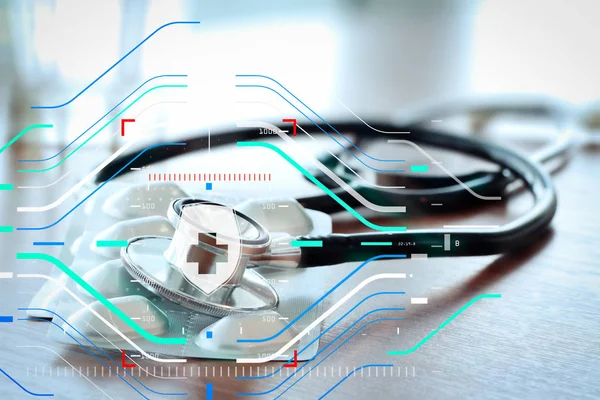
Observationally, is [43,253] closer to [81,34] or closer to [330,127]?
[330,127]

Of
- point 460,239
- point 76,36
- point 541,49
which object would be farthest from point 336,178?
point 541,49

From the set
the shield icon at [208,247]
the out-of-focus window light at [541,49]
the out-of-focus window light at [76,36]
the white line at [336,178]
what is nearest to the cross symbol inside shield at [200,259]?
the shield icon at [208,247]

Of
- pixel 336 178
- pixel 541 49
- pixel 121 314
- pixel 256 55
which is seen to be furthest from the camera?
pixel 541 49

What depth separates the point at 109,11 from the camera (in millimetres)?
528

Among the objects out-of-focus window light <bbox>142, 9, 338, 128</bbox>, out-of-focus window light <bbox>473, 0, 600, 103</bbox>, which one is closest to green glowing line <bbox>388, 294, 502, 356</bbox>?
out-of-focus window light <bbox>142, 9, 338, 128</bbox>

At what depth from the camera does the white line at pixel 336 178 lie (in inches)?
12.2

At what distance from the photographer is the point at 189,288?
0.70ft

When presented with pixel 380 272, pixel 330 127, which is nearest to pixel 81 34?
pixel 330 127

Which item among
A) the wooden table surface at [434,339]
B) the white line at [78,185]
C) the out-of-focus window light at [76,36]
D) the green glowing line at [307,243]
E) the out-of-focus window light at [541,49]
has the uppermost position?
the out-of-focus window light at [541,49]

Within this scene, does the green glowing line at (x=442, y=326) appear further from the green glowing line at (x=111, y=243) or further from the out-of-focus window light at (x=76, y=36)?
the out-of-focus window light at (x=76, y=36)

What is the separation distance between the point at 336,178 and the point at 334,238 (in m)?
0.11

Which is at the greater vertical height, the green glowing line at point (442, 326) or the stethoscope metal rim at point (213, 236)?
the stethoscope metal rim at point (213, 236)

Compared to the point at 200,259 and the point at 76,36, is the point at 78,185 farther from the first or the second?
the point at 76,36

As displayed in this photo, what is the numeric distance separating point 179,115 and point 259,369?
151 mm
